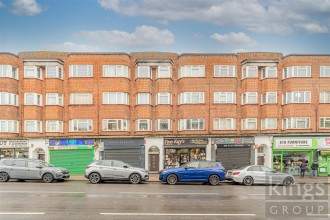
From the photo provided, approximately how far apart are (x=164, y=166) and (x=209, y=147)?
4.61 meters

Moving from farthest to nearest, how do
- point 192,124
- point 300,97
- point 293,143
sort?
point 192,124, point 300,97, point 293,143

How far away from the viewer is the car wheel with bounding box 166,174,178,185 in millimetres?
21750

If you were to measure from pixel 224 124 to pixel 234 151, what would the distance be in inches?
110

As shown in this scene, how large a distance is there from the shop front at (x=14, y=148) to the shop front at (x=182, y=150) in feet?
43.6

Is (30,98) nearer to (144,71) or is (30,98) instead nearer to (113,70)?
(113,70)

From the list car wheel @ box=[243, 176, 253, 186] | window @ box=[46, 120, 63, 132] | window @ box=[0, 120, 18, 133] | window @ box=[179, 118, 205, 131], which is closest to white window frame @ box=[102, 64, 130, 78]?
window @ box=[46, 120, 63, 132]

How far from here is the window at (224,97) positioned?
31719 millimetres

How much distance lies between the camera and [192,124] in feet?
104

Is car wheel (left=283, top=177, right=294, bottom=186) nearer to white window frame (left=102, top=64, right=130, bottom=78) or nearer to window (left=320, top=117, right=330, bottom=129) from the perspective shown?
window (left=320, top=117, right=330, bottom=129)

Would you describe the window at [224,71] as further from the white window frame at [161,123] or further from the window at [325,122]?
the window at [325,122]

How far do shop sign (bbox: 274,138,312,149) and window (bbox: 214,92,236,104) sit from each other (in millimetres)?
5751

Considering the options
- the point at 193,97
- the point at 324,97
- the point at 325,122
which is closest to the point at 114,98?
the point at 193,97

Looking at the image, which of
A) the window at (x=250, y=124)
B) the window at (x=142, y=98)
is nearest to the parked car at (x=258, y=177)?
the window at (x=250, y=124)

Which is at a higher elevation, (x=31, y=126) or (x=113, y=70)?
(x=113, y=70)
